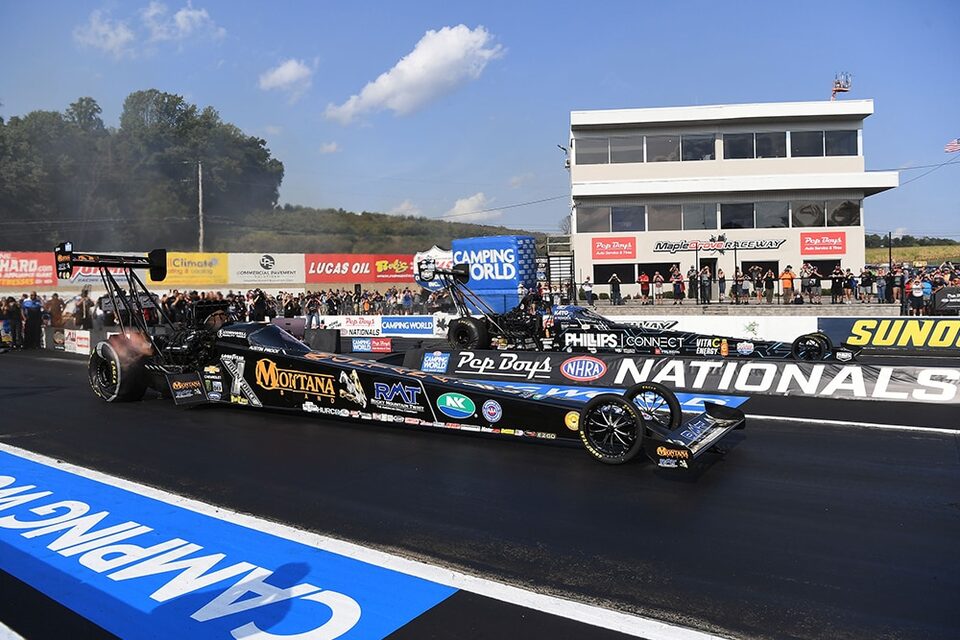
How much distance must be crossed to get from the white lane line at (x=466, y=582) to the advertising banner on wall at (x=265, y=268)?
34.0 meters

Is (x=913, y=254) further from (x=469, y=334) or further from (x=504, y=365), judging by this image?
(x=504, y=365)

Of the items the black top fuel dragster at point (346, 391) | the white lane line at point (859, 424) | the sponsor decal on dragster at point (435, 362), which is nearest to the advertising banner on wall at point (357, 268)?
the sponsor decal on dragster at point (435, 362)

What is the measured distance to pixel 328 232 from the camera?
70.8 metres

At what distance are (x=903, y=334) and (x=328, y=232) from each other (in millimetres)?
61066

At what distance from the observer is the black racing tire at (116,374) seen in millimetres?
10070

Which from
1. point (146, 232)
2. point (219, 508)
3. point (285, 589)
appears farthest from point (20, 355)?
point (146, 232)

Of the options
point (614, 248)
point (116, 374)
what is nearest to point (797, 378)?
point (116, 374)

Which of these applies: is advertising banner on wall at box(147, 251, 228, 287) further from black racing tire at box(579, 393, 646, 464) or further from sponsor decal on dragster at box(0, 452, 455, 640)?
black racing tire at box(579, 393, 646, 464)

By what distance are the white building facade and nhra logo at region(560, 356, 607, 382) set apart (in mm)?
23385

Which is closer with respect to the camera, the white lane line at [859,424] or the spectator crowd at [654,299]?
the white lane line at [859,424]

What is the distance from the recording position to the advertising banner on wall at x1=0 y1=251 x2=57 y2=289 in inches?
1347

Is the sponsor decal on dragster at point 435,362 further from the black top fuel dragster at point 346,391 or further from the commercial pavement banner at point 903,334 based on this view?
the commercial pavement banner at point 903,334

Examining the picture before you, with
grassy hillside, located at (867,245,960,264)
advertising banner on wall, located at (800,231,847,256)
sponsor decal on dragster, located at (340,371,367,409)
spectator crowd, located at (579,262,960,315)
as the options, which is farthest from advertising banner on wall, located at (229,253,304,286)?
grassy hillside, located at (867,245,960,264)

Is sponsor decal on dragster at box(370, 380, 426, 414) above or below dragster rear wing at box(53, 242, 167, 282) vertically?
below
